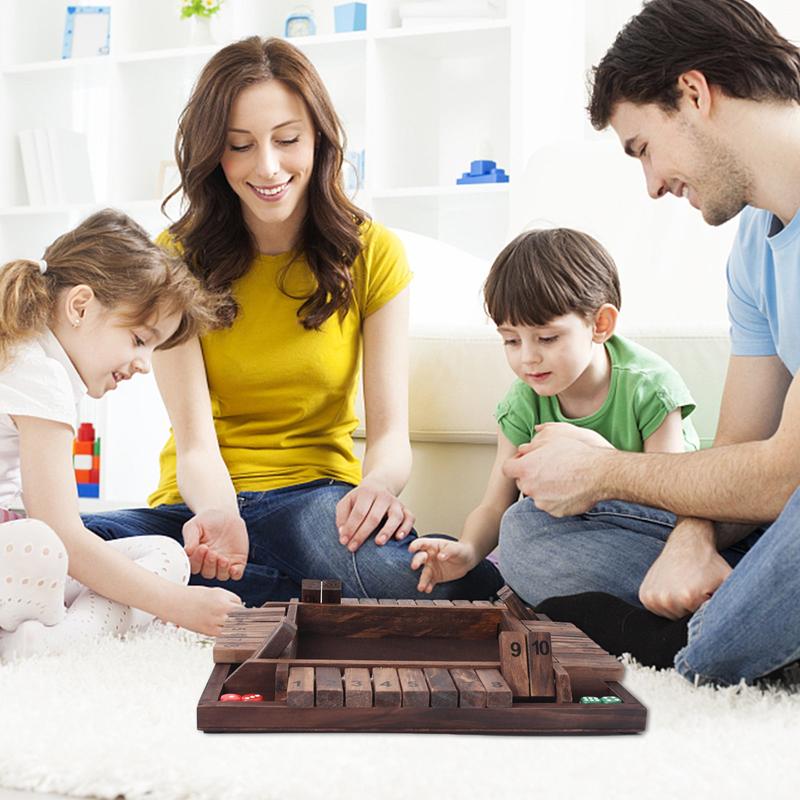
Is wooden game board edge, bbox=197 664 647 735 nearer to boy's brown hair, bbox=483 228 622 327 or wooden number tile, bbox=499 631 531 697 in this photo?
wooden number tile, bbox=499 631 531 697

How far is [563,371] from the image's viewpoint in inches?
60.4

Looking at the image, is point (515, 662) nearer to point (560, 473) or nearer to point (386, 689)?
point (386, 689)

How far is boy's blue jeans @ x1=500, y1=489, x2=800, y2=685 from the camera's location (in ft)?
3.26

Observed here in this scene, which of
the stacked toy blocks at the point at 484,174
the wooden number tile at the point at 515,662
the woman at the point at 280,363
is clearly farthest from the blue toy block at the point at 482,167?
the wooden number tile at the point at 515,662

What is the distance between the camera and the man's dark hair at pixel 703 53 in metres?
1.22

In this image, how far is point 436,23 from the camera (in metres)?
3.39

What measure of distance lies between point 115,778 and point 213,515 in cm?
72

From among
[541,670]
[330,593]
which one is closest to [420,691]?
[541,670]

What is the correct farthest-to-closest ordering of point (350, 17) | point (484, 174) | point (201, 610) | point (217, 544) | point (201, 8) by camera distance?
1. point (201, 8)
2. point (350, 17)
3. point (484, 174)
4. point (217, 544)
5. point (201, 610)

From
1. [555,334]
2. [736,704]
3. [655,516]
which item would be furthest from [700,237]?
[736,704]

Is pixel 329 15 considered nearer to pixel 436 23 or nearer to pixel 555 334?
pixel 436 23

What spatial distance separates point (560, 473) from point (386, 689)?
0.51m

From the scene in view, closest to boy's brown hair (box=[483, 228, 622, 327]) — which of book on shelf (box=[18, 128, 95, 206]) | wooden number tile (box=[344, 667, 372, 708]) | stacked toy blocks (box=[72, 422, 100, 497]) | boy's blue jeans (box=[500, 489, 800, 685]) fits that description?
boy's blue jeans (box=[500, 489, 800, 685])

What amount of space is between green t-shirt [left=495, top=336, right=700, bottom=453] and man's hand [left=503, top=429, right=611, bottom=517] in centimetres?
18
